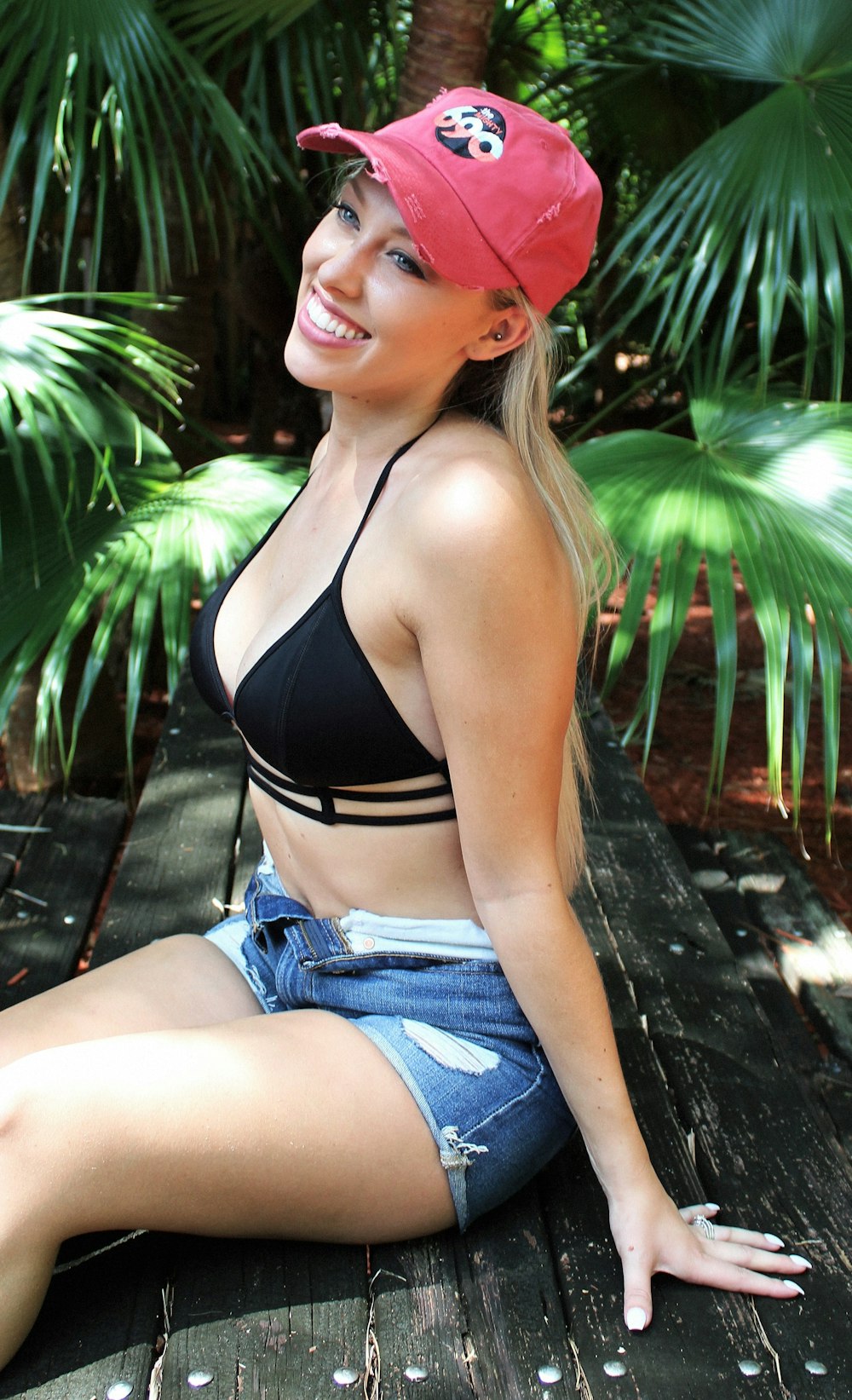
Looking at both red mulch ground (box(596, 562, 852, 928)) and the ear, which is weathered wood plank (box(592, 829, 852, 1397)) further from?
red mulch ground (box(596, 562, 852, 928))

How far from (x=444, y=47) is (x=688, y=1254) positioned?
2.79 meters

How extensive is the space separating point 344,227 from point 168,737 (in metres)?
1.44

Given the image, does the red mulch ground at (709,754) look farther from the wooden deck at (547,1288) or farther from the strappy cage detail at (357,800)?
the strappy cage detail at (357,800)

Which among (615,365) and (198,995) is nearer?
(198,995)

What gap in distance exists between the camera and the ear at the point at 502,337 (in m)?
1.50

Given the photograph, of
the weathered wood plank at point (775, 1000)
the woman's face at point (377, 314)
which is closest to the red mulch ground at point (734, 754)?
the weathered wood plank at point (775, 1000)

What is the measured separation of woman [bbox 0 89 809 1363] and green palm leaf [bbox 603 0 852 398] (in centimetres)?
138

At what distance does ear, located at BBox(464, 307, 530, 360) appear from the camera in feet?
4.92

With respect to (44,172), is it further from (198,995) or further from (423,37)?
(198,995)

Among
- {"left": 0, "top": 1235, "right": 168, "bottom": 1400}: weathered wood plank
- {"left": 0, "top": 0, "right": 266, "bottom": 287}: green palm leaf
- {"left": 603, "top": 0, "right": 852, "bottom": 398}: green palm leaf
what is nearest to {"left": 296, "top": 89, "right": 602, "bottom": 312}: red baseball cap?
{"left": 0, "top": 1235, "right": 168, "bottom": 1400}: weathered wood plank

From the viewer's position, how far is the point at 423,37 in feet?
10.4

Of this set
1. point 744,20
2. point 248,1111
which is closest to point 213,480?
point 744,20

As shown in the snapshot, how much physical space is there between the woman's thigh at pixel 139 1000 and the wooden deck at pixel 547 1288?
24cm

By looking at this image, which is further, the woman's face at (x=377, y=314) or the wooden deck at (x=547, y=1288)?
the woman's face at (x=377, y=314)
